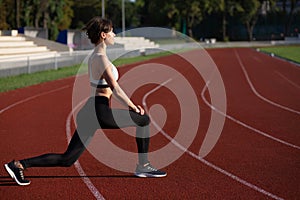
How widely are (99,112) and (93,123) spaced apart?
8.8 inches

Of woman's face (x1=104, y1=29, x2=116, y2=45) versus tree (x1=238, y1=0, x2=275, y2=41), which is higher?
tree (x1=238, y1=0, x2=275, y2=41)

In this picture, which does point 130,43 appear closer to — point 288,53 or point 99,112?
point 288,53

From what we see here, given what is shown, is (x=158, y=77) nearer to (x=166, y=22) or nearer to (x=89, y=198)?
(x=89, y=198)

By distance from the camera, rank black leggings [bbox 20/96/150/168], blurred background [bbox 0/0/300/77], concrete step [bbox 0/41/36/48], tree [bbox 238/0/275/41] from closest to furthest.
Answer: black leggings [bbox 20/96/150/168] < concrete step [bbox 0/41/36/48] < blurred background [bbox 0/0/300/77] < tree [bbox 238/0/275/41]

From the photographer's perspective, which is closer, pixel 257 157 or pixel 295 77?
pixel 257 157

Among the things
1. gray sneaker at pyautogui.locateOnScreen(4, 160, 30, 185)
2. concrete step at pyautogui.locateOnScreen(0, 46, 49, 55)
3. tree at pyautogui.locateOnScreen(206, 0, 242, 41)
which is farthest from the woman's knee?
tree at pyautogui.locateOnScreen(206, 0, 242, 41)

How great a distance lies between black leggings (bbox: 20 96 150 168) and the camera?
198 inches

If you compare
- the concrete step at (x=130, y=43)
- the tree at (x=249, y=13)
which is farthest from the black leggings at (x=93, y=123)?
the tree at (x=249, y=13)

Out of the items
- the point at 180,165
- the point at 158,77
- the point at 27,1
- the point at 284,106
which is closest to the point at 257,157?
the point at 180,165

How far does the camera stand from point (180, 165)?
21.2 ft

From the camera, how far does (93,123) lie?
516 centimetres

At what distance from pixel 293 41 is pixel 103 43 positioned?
258 ft

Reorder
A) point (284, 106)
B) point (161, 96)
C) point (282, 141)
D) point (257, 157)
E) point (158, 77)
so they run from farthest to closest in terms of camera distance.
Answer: point (158, 77), point (161, 96), point (284, 106), point (282, 141), point (257, 157)

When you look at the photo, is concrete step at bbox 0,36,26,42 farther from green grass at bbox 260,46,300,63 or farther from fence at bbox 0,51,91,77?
green grass at bbox 260,46,300,63
